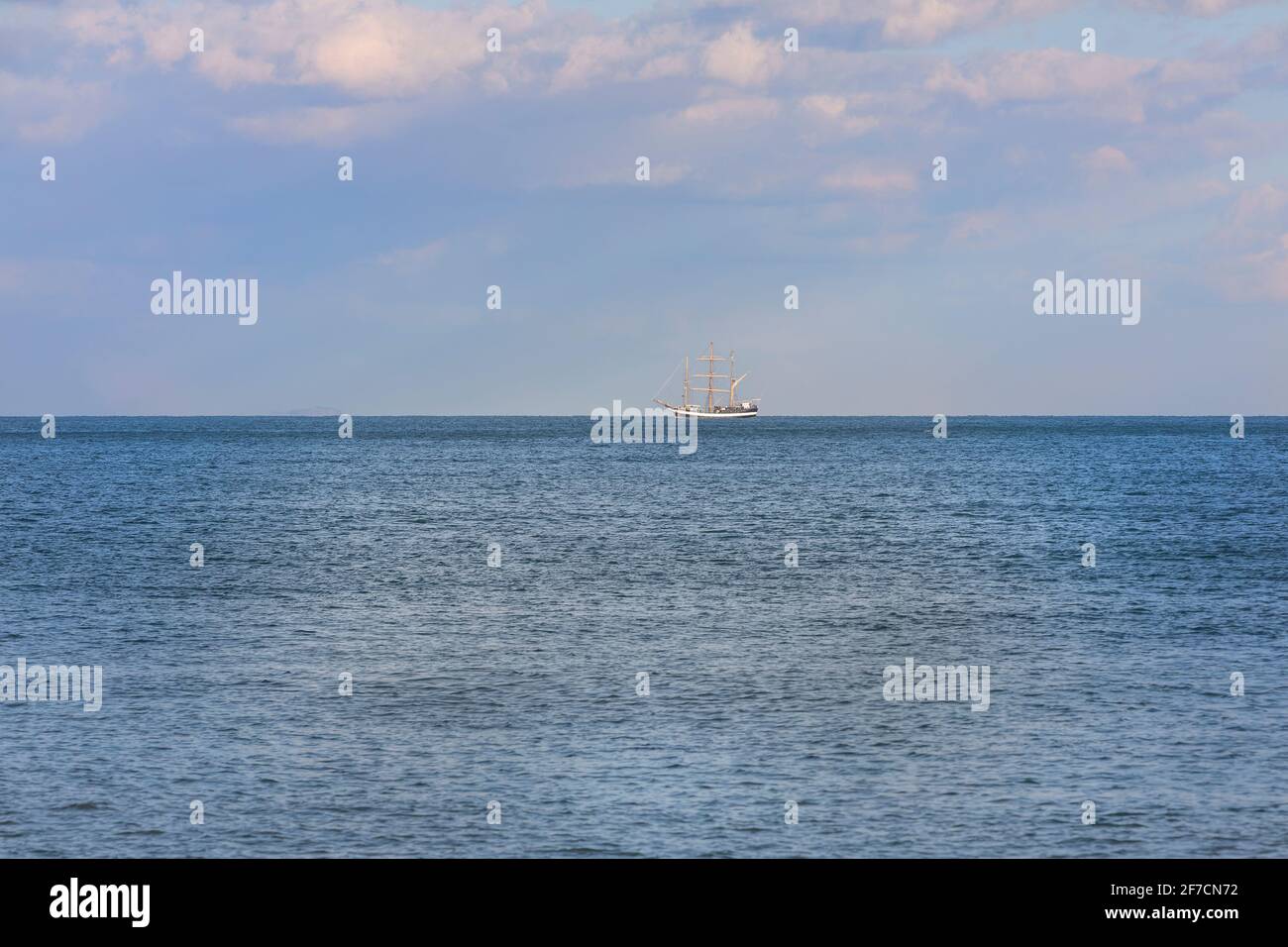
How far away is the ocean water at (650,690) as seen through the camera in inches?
999

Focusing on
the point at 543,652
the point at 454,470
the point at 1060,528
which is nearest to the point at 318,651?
the point at 543,652

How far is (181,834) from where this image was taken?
24.8m

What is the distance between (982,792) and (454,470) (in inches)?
5086

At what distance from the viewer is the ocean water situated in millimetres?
25375

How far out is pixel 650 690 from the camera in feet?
118

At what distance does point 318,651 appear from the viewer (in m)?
42.2

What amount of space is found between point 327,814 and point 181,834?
105 inches

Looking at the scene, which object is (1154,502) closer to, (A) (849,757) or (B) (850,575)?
(B) (850,575)

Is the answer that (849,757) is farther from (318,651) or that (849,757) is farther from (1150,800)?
(318,651)
